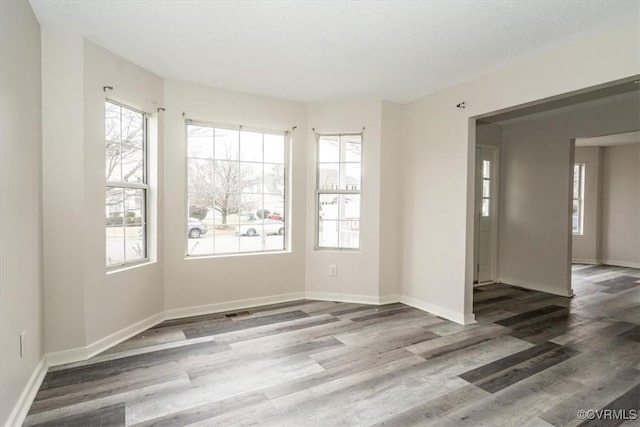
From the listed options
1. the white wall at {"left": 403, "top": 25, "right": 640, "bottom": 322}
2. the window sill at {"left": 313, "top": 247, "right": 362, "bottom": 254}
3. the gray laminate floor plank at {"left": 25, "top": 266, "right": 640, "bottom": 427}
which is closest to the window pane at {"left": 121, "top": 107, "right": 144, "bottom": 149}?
→ the gray laminate floor plank at {"left": 25, "top": 266, "right": 640, "bottom": 427}

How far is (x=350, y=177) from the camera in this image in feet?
14.0

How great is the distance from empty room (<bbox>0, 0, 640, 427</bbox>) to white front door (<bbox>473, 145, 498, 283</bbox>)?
8 centimetres

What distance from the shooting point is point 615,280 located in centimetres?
555

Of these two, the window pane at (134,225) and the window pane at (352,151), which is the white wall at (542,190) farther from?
the window pane at (134,225)

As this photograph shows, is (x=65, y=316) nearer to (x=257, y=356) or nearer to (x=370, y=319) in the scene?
(x=257, y=356)

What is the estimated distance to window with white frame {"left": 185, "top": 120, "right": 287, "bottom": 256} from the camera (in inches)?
146

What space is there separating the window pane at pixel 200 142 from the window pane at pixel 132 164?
516 millimetres

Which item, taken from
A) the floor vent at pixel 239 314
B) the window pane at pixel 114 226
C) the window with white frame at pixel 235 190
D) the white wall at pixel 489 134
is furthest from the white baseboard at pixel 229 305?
the white wall at pixel 489 134

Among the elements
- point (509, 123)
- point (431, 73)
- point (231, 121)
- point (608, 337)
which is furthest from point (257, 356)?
point (509, 123)

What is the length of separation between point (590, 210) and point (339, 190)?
646cm

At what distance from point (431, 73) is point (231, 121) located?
2.25 m

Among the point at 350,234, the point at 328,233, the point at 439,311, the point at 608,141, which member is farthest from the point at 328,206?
the point at 608,141

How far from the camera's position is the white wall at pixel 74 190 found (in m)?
2.48

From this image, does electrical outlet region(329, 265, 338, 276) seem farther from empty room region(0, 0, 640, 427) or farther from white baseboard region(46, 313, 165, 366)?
white baseboard region(46, 313, 165, 366)
